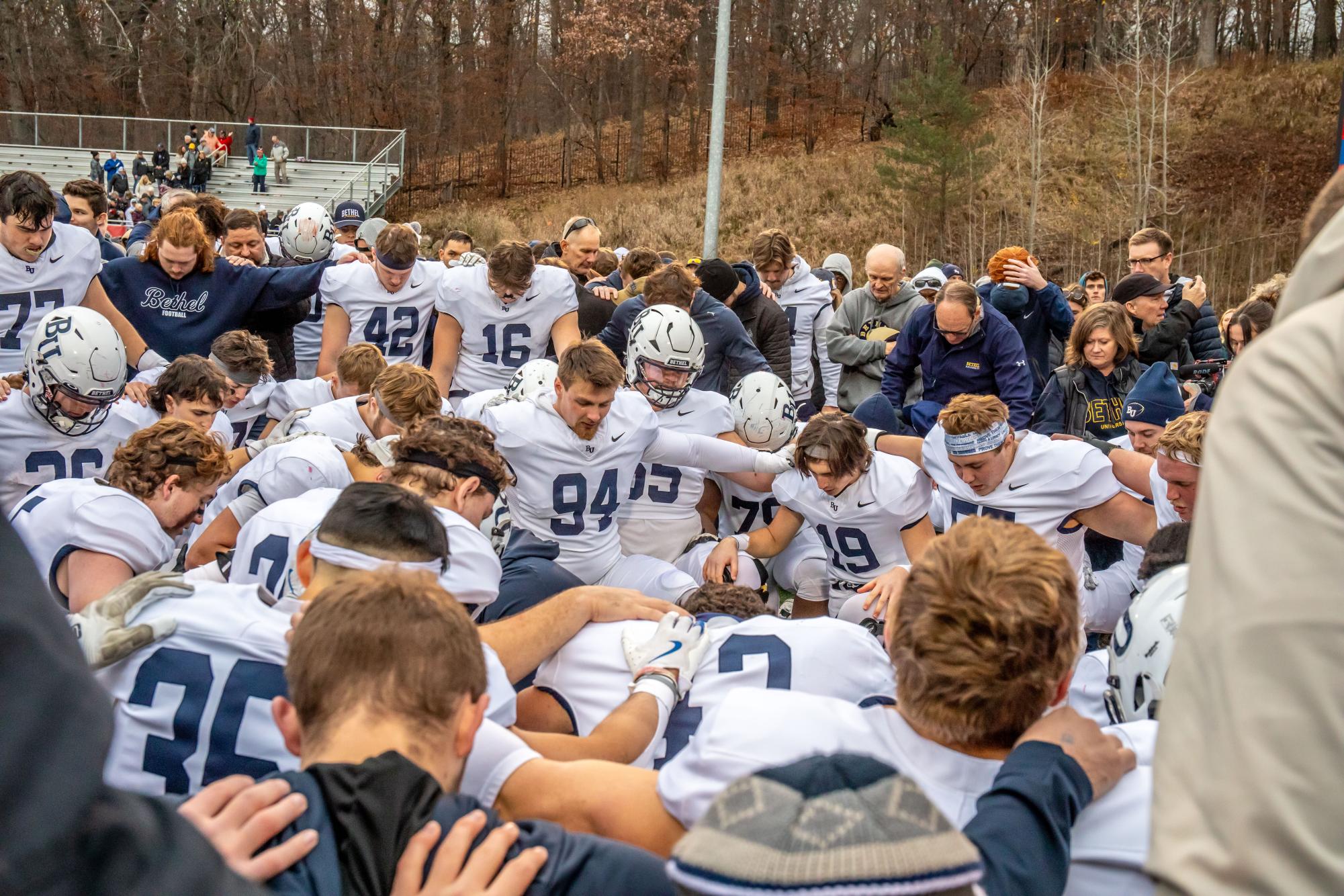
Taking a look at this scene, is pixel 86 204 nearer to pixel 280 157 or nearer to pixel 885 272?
pixel 885 272

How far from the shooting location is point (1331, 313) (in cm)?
105

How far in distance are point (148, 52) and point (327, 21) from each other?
6.91 meters

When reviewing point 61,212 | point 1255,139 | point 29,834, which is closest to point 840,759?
point 29,834

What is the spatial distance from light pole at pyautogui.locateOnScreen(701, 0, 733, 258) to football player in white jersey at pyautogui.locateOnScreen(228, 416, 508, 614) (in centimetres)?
1041

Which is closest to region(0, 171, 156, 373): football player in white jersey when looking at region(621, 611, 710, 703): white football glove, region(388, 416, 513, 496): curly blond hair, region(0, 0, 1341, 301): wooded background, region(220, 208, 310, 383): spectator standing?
region(220, 208, 310, 383): spectator standing

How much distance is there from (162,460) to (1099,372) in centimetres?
531

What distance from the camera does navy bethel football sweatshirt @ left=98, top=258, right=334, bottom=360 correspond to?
267 inches

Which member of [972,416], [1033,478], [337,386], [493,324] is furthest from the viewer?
[493,324]

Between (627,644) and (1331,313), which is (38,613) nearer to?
(1331,313)

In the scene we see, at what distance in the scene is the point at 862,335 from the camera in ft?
28.7

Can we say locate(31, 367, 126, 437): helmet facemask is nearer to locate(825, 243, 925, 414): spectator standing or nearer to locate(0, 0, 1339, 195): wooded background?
locate(825, 243, 925, 414): spectator standing

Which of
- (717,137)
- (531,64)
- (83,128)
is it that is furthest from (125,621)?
(531,64)

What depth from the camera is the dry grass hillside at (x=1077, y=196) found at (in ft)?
95.7

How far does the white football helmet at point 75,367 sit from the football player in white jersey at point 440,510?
182 centimetres
